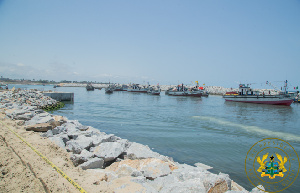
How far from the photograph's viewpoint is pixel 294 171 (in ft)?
22.9

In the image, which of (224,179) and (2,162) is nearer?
(224,179)

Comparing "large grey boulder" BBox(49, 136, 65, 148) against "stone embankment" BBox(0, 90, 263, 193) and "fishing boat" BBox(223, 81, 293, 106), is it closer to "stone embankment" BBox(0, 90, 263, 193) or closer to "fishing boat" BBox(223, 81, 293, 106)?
"stone embankment" BBox(0, 90, 263, 193)

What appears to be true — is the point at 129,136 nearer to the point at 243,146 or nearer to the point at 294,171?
the point at 243,146

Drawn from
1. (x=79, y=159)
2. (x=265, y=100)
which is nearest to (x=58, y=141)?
(x=79, y=159)

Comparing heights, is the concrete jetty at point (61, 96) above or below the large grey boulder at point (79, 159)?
above

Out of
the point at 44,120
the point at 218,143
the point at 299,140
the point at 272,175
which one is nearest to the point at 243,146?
the point at 218,143

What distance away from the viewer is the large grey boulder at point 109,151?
5.48m

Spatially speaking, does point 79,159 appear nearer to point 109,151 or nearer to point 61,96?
point 109,151

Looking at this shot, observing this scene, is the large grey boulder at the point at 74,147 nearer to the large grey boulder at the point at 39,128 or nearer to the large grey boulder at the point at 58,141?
the large grey boulder at the point at 58,141

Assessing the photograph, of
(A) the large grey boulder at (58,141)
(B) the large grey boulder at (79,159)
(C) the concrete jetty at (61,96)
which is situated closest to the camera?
(B) the large grey boulder at (79,159)

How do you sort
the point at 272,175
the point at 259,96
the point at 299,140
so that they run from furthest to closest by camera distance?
the point at 259,96 < the point at 299,140 < the point at 272,175

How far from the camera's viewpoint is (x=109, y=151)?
5.70m

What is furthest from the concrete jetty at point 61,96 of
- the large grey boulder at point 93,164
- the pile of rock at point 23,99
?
the large grey boulder at point 93,164

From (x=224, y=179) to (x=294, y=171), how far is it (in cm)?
522
